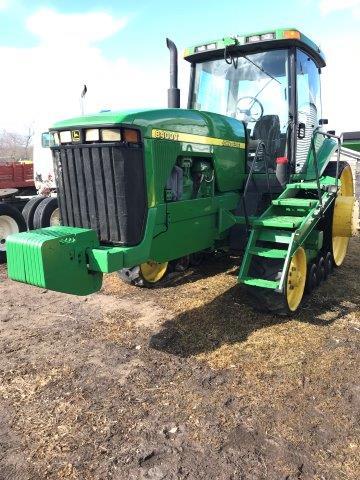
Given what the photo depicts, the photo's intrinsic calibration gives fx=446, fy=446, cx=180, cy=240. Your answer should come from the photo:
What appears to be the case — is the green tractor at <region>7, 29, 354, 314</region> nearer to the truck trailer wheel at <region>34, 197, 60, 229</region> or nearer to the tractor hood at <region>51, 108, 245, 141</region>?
the tractor hood at <region>51, 108, 245, 141</region>

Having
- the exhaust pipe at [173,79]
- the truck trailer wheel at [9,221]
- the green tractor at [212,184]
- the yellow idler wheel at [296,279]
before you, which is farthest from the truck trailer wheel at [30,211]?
the yellow idler wheel at [296,279]

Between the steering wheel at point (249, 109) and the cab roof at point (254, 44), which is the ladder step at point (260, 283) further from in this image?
the cab roof at point (254, 44)

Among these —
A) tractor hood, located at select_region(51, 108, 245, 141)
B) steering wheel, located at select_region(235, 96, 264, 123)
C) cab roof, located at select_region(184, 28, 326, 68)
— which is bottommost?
tractor hood, located at select_region(51, 108, 245, 141)

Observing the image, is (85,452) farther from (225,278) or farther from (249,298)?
(225,278)

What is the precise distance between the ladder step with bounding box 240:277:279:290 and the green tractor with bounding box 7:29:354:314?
0.02 metres

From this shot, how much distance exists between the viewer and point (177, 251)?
12.9 feet

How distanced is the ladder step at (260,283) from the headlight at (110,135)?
5.33 ft

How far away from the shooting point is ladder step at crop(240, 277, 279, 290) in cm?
373

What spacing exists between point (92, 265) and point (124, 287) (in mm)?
1860

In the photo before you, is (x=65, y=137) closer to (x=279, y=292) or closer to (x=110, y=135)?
(x=110, y=135)

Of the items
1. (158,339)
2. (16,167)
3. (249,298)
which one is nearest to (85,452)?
(158,339)

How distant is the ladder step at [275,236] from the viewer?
13.0ft

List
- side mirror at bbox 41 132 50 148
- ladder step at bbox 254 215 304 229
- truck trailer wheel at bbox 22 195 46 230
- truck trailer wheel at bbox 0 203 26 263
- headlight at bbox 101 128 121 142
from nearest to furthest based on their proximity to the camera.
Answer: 1. headlight at bbox 101 128 121 142
2. ladder step at bbox 254 215 304 229
3. truck trailer wheel at bbox 0 203 26 263
4. truck trailer wheel at bbox 22 195 46 230
5. side mirror at bbox 41 132 50 148

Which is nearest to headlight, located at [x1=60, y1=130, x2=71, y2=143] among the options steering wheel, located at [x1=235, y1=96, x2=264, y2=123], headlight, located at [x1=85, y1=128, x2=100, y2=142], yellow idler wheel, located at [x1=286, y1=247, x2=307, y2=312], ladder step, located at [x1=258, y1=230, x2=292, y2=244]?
headlight, located at [x1=85, y1=128, x2=100, y2=142]
